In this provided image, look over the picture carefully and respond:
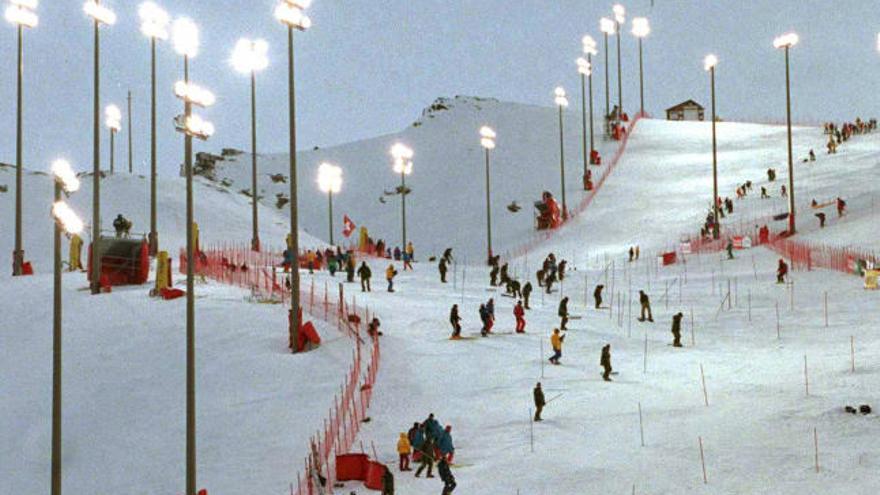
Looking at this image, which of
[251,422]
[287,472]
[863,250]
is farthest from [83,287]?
[863,250]

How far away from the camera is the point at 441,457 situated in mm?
16438

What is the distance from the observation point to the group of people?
56.3ft

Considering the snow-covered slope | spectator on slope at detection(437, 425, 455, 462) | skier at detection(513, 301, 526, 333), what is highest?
the snow-covered slope

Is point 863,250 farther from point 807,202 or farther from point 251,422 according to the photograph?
point 251,422

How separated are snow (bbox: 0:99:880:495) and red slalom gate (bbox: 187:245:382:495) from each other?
1.32 ft

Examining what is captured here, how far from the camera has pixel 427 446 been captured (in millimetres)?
17422

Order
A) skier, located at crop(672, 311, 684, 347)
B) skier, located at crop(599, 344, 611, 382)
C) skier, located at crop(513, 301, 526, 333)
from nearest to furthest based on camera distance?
skier, located at crop(599, 344, 611, 382) < skier, located at crop(672, 311, 684, 347) < skier, located at crop(513, 301, 526, 333)

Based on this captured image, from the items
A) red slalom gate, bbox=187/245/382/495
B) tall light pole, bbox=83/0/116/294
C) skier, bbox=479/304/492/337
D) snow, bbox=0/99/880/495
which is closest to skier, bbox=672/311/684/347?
snow, bbox=0/99/880/495

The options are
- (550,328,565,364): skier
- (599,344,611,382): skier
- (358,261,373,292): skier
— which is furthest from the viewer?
(358,261,373,292): skier

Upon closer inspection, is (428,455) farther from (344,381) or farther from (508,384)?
(508,384)

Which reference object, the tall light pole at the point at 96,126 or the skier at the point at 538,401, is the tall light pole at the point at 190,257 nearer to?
the skier at the point at 538,401

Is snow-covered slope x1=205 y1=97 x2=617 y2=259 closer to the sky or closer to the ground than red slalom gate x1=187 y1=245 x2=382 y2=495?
closer to the sky

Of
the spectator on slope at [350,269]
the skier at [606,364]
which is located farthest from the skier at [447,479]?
the spectator on slope at [350,269]

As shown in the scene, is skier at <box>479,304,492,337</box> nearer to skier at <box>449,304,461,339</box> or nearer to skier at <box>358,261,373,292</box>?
skier at <box>449,304,461,339</box>
